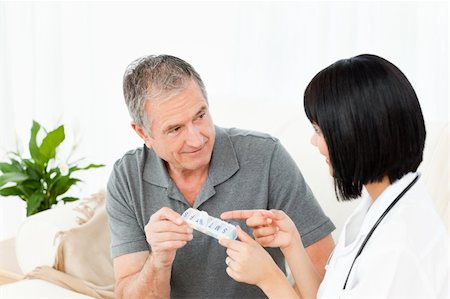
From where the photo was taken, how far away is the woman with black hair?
130 centimetres

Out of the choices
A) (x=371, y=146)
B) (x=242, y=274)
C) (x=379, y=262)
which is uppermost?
(x=371, y=146)

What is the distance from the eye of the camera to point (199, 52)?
337cm

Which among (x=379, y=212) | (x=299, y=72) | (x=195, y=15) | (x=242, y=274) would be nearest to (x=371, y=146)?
(x=379, y=212)

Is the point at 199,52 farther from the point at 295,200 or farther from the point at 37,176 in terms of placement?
the point at 295,200

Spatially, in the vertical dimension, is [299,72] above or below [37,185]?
above

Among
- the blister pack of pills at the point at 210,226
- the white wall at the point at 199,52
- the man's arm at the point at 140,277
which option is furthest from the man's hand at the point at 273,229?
the white wall at the point at 199,52

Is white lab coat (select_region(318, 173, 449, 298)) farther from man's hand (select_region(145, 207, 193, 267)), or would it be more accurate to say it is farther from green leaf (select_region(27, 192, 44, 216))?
green leaf (select_region(27, 192, 44, 216))

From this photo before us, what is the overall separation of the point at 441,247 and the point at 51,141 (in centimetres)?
192

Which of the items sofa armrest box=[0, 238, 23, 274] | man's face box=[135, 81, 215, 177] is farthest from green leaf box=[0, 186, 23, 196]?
man's face box=[135, 81, 215, 177]

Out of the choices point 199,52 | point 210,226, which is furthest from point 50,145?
point 210,226

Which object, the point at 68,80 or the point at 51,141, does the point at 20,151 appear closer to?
the point at 51,141

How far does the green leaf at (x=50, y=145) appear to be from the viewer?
2.94 metres

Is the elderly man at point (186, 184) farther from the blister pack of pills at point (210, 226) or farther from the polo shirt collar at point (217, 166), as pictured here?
the blister pack of pills at point (210, 226)

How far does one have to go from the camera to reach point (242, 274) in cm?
154
